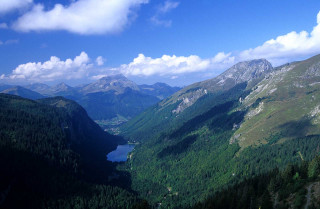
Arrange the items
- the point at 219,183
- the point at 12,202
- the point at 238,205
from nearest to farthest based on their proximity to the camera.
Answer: the point at 238,205, the point at 12,202, the point at 219,183

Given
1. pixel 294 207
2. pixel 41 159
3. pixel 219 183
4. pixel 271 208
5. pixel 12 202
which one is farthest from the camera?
pixel 219 183

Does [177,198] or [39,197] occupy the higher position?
[39,197]

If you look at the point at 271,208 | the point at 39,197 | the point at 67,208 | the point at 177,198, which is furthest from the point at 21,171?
the point at 271,208

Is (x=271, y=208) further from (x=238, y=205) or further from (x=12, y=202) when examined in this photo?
(x=12, y=202)

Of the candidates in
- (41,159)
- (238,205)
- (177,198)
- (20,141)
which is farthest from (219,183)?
(20,141)

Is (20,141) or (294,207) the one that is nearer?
(294,207)

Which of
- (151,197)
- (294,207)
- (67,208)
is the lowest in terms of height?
(151,197)

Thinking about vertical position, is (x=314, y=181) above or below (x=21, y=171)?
above

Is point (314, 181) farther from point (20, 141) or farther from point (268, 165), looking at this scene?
point (20, 141)

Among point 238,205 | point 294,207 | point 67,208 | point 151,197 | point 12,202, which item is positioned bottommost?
point 151,197
